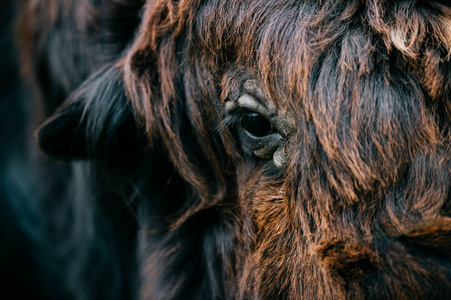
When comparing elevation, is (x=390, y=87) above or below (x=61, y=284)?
above

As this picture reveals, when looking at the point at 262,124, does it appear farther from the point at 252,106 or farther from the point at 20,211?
the point at 20,211

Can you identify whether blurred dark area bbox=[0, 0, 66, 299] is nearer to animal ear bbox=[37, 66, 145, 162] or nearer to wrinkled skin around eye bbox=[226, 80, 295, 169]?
animal ear bbox=[37, 66, 145, 162]

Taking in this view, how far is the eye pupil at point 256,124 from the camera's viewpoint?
67.1 inches

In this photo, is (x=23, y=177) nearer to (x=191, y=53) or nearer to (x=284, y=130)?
(x=191, y=53)

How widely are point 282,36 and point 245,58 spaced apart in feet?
0.64

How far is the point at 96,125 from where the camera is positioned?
221 cm

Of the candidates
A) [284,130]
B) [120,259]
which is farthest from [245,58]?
[120,259]

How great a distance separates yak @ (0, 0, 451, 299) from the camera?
1.35 m

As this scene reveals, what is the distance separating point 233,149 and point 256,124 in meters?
0.25

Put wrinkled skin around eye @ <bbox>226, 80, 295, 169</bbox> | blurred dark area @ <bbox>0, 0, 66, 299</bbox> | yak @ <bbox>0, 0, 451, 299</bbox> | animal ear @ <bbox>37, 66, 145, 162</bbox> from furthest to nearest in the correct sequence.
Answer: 1. blurred dark area @ <bbox>0, 0, 66, 299</bbox>
2. animal ear @ <bbox>37, 66, 145, 162</bbox>
3. wrinkled skin around eye @ <bbox>226, 80, 295, 169</bbox>
4. yak @ <bbox>0, 0, 451, 299</bbox>

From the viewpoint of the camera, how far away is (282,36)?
1.53m

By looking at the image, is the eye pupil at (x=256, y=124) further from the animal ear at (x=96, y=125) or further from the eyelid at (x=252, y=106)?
the animal ear at (x=96, y=125)

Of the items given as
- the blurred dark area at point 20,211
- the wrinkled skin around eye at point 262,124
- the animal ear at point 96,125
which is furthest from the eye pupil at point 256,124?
the blurred dark area at point 20,211

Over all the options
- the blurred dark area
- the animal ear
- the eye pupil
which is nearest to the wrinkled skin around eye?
the eye pupil
